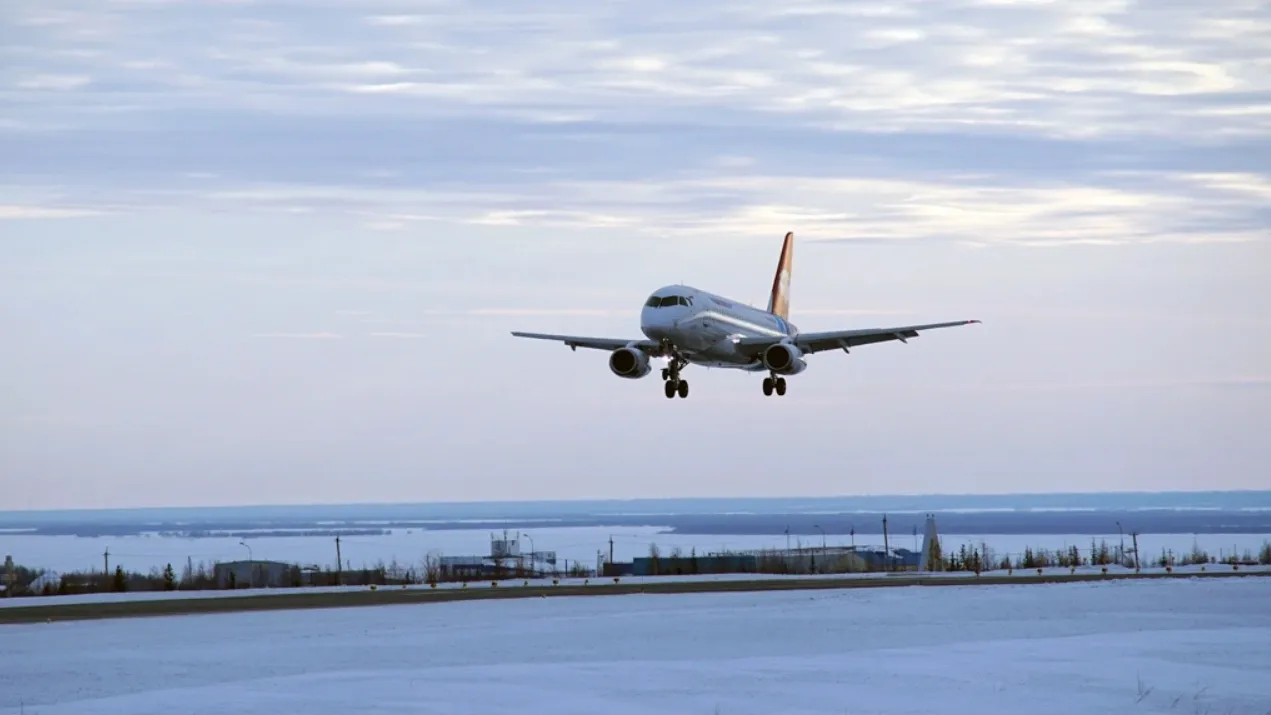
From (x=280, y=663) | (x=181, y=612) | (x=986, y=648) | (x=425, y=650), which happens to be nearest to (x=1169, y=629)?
(x=986, y=648)

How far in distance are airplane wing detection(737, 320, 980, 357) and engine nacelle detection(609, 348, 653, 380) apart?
386 centimetres

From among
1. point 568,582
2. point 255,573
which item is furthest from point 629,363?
point 255,573

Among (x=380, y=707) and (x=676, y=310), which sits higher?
(x=676, y=310)

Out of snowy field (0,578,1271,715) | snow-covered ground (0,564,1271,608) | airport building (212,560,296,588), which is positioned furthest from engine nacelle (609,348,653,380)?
airport building (212,560,296,588)

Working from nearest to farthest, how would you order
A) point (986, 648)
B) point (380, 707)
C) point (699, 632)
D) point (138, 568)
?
1. point (380, 707)
2. point (986, 648)
3. point (699, 632)
4. point (138, 568)

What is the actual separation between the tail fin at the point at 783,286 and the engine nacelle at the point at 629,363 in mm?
25844

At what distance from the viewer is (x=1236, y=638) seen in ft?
135

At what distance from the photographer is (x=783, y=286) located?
94.7 meters

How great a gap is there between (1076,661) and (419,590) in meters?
32.6

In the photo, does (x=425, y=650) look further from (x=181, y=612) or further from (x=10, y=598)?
(x=10, y=598)

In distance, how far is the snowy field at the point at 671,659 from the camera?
31359 mm

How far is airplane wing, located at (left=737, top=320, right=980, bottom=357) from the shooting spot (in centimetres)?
6819

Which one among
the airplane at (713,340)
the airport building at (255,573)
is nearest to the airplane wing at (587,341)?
the airplane at (713,340)

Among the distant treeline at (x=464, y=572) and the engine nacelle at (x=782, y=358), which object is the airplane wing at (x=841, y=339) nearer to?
the engine nacelle at (x=782, y=358)
